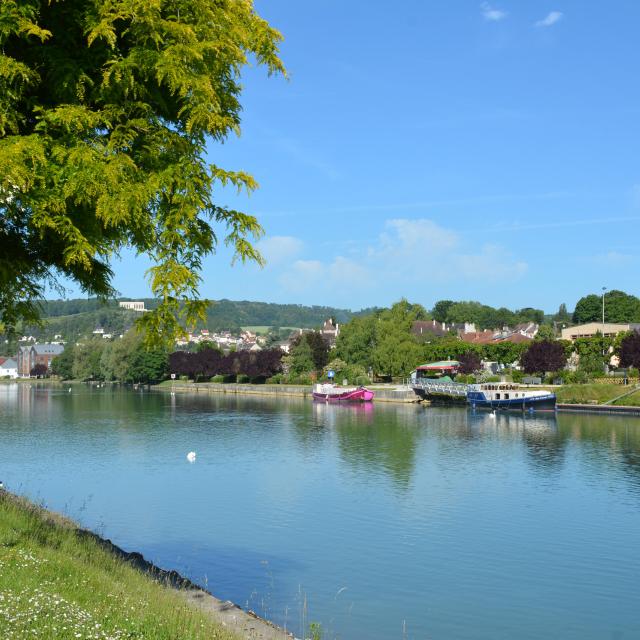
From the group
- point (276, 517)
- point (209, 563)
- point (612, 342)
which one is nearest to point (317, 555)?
point (209, 563)

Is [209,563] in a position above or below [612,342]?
below

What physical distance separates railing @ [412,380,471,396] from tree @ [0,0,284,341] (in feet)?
269

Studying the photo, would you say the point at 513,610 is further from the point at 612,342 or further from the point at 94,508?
the point at 612,342

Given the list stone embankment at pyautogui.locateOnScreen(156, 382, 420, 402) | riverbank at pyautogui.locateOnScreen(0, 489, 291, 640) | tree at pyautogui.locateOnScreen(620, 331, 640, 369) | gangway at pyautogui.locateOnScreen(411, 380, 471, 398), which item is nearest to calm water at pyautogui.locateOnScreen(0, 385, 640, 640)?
riverbank at pyautogui.locateOnScreen(0, 489, 291, 640)

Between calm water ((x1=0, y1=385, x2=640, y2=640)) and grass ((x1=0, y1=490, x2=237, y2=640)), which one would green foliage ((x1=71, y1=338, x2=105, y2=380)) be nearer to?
calm water ((x1=0, y1=385, x2=640, y2=640))

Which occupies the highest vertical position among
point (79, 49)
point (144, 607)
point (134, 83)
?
point (79, 49)

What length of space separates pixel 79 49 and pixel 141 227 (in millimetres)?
2320

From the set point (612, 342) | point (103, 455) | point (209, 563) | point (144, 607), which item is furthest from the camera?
point (612, 342)

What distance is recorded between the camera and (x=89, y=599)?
9.64m

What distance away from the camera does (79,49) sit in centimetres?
923

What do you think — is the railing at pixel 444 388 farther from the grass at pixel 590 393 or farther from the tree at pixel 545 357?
the grass at pixel 590 393

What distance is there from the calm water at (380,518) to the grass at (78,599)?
17.9 ft

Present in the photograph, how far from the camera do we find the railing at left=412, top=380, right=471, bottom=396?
91312mm

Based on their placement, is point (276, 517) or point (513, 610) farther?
point (276, 517)
